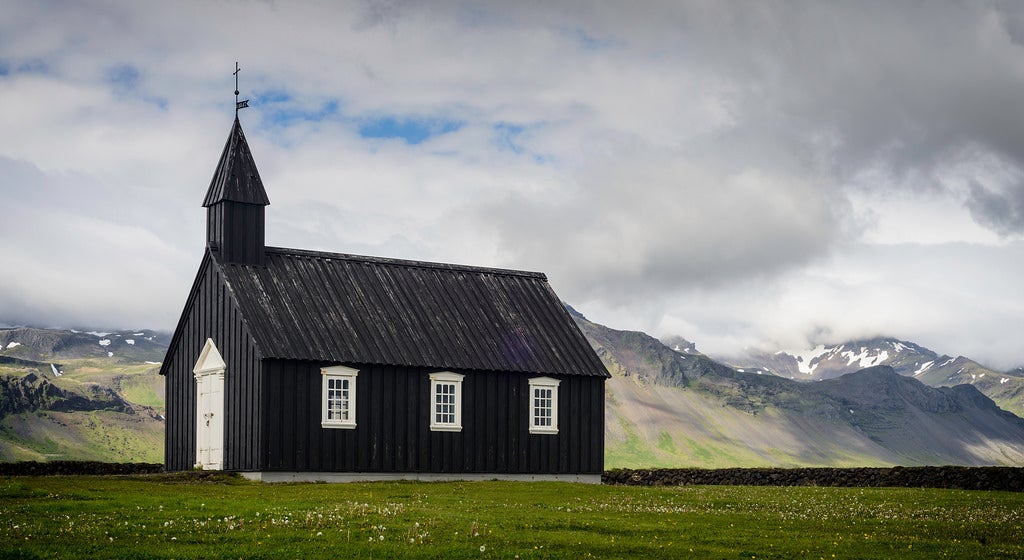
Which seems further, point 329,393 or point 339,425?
point 329,393

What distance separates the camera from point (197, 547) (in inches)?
942

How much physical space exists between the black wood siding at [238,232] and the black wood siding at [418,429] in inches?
259

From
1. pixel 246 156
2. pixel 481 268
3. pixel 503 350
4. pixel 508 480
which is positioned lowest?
pixel 508 480

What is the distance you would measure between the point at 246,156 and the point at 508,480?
59.5 feet

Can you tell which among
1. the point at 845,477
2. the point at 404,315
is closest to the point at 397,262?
the point at 404,315

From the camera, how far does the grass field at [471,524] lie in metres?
24.5

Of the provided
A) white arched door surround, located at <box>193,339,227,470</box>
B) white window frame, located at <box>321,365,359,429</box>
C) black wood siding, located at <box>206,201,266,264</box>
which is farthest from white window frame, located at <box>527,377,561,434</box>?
white arched door surround, located at <box>193,339,227,470</box>

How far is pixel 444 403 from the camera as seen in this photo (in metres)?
51.9

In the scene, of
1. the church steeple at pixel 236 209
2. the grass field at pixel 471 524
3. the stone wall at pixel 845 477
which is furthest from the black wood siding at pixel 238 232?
the stone wall at pixel 845 477

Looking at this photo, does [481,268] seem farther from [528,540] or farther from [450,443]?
[528,540]

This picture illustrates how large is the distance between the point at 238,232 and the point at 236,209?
0.99 metres

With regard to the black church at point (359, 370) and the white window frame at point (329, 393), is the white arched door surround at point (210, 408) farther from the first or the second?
the white window frame at point (329, 393)

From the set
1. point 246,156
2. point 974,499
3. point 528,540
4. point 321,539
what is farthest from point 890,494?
point 246,156

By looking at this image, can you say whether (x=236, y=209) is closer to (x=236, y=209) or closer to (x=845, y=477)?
(x=236, y=209)
